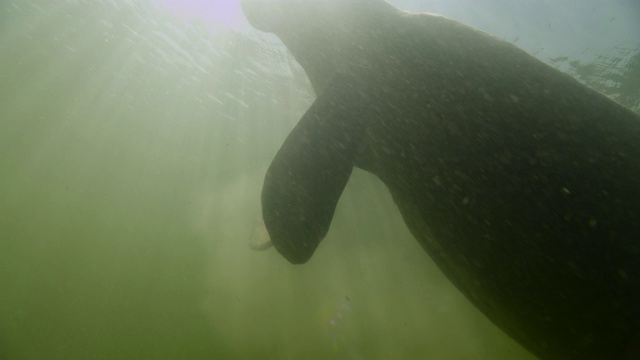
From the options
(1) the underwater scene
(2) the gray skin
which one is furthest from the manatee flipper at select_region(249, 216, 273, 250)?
(2) the gray skin

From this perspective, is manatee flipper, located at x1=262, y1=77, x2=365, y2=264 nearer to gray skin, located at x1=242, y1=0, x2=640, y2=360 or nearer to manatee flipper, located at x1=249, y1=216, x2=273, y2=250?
gray skin, located at x1=242, y1=0, x2=640, y2=360

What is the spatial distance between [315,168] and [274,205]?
589 mm

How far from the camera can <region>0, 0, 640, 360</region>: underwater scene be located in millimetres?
2432

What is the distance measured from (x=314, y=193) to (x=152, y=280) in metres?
19.2

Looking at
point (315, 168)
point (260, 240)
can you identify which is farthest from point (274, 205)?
point (260, 240)

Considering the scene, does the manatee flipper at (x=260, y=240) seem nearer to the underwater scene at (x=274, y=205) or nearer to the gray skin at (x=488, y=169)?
the underwater scene at (x=274, y=205)

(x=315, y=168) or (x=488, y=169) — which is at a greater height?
(x=488, y=169)

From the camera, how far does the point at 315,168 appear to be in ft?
9.34

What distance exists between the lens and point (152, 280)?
17.9 m

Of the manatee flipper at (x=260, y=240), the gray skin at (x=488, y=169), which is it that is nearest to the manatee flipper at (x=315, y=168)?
the gray skin at (x=488, y=169)

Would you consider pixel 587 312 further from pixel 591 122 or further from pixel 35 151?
pixel 35 151

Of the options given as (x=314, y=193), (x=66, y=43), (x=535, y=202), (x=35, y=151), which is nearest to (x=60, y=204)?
(x=66, y=43)

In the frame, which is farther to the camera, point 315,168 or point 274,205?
point 274,205

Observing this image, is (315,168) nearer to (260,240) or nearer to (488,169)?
(488,169)
